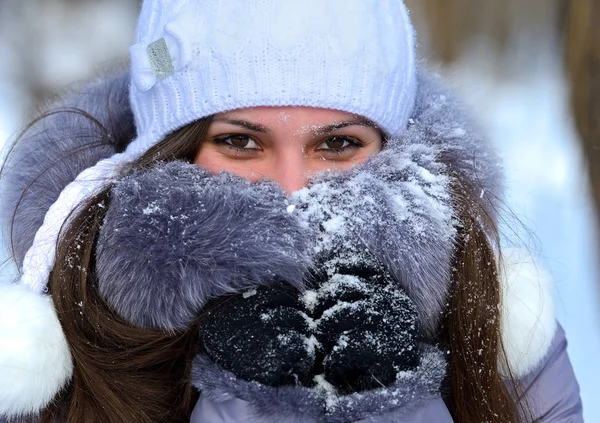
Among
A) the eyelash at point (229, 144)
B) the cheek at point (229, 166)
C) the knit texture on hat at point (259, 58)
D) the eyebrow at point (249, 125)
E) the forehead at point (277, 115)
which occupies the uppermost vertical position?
the knit texture on hat at point (259, 58)

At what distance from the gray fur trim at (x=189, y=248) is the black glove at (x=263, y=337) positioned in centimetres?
3

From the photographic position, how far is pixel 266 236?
1.18m

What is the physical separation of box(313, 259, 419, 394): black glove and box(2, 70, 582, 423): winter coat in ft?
0.10

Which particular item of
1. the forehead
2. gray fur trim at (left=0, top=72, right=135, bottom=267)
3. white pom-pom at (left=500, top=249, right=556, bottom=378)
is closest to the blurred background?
white pom-pom at (left=500, top=249, right=556, bottom=378)

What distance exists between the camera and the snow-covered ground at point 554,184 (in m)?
3.10

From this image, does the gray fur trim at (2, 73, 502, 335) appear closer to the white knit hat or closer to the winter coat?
the winter coat

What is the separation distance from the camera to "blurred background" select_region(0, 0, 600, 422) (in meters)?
3.64

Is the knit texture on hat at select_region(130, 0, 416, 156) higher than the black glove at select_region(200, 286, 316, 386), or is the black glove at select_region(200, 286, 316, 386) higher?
the knit texture on hat at select_region(130, 0, 416, 156)

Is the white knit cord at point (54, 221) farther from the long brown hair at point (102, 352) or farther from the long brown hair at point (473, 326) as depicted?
the long brown hair at point (473, 326)

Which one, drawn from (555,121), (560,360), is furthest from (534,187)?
(560,360)

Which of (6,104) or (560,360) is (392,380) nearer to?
(560,360)

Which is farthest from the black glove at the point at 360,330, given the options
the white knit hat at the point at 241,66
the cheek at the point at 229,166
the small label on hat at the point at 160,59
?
the small label on hat at the point at 160,59

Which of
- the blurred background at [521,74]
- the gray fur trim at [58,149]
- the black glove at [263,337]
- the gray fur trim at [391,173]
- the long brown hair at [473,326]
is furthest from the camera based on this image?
the blurred background at [521,74]

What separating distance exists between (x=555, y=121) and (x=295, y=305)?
11.9 feet
